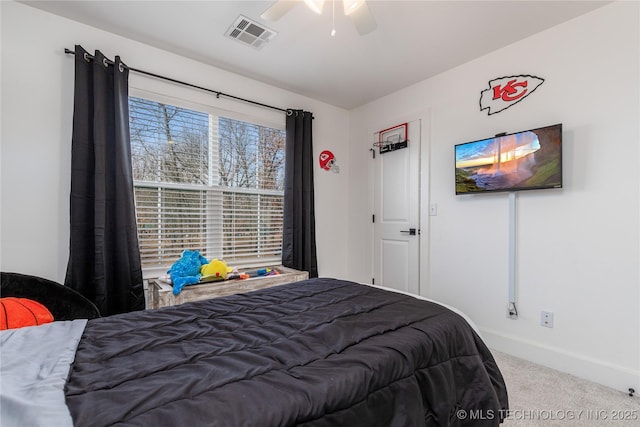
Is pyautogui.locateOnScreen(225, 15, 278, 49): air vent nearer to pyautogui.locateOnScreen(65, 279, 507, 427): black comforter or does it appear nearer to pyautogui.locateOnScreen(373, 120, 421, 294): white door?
pyautogui.locateOnScreen(373, 120, 421, 294): white door

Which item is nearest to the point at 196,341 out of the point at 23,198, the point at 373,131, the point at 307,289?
the point at 307,289

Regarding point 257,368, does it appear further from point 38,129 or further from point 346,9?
point 38,129

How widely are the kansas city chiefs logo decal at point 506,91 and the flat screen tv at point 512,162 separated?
1.23ft

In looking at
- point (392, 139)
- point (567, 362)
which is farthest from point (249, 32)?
point (567, 362)

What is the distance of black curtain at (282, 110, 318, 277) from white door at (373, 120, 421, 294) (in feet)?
2.72

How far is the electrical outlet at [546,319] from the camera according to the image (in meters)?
2.29

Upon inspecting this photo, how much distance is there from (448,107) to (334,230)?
6.49 ft

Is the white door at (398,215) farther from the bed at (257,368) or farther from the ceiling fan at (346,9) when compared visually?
the bed at (257,368)

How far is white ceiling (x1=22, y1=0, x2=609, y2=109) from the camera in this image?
2.09 meters

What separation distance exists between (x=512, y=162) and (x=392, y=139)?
142 centimetres

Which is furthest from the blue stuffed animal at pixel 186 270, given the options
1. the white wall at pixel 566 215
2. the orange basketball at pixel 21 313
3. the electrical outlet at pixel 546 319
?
the electrical outlet at pixel 546 319

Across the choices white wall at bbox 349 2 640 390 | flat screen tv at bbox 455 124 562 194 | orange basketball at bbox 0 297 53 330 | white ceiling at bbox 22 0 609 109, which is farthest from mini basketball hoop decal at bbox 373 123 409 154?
orange basketball at bbox 0 297 53 330

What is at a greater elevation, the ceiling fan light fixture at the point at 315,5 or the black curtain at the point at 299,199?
the ceiling fan light fixture at the point at 315,5

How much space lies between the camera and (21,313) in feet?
5.23
